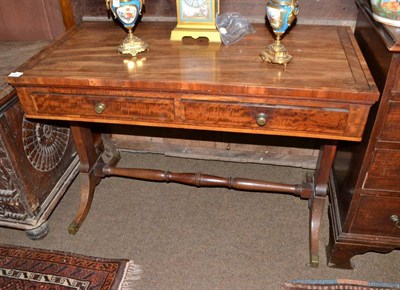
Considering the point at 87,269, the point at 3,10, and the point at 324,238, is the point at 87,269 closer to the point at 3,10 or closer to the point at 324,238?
the point at 324,238

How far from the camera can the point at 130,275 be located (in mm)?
1874

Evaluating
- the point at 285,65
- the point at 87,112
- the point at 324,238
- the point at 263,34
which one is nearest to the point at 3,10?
the point at 87,112

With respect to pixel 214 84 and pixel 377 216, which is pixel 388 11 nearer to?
pixel 214 84

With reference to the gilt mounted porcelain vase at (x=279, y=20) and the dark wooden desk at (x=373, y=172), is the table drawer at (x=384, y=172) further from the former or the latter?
the gilt mounted porcelain vase at (x=279, y=20)

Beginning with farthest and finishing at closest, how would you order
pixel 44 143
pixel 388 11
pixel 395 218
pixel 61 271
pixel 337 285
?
pixel 44 143 → pixel 61 271 → pixel 337 285 → pixel 395 218 → pixel 388 11

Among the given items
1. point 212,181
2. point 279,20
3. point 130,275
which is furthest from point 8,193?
point 279,20

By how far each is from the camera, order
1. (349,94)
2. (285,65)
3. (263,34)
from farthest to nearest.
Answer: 1. (263,34)
2. (285,65)
3. (349,94)

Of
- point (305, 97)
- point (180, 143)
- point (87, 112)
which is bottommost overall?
point (180, 143)

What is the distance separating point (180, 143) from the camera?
259 centimetres

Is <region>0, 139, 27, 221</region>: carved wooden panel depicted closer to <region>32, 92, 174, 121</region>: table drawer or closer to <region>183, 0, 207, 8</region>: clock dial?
<region>32, 92, 174, 121</region>: table drawer

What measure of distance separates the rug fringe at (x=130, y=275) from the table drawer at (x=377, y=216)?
1.09m

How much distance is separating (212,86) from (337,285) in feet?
3.91

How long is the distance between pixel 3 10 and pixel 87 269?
1558mm

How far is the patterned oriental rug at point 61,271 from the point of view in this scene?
1.84 metres
